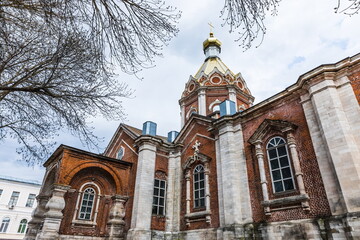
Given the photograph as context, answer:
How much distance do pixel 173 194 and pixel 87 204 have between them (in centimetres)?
477

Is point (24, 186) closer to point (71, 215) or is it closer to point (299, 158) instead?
point (71, 215)

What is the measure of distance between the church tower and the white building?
25.8m

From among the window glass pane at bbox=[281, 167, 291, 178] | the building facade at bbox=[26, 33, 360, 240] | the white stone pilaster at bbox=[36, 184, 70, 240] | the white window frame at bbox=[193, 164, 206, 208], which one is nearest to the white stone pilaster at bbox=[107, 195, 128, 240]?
the building facade at bbox=[26, 33, 360, 240]

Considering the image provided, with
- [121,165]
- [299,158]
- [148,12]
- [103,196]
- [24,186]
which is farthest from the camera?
[24,186]

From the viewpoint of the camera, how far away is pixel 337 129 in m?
8.24

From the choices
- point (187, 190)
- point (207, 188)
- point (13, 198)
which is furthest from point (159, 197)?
point (13, 198)

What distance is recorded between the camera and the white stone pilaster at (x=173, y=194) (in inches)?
526

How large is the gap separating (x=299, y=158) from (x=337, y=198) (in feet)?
6.37

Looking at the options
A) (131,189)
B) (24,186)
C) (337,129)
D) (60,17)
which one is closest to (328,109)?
(337,129)

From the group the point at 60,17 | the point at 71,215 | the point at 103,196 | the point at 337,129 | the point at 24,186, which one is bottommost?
the point at 71,215

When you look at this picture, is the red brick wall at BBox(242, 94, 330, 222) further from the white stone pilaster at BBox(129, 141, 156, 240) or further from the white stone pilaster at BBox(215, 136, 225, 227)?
the white stone pilaster at BBox(129, 141, 156, 240)

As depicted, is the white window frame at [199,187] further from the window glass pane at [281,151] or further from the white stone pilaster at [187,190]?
the window glass pane at [281,151]

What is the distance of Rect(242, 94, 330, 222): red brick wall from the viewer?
845cm

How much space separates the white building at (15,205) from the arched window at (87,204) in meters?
23.9
